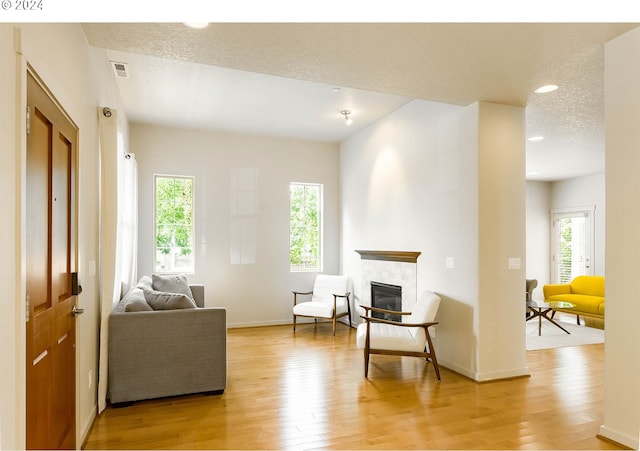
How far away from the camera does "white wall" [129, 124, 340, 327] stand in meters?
5.84

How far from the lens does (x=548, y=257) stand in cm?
916

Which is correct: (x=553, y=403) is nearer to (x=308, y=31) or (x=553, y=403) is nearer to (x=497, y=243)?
(x=497, y=243)

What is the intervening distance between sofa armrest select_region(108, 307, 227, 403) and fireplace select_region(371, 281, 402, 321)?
2.45 m

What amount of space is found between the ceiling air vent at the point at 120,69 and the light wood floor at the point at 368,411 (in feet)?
9.92

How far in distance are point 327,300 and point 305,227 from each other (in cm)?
132

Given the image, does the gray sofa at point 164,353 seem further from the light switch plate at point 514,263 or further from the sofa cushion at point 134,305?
the light switch plate at point 514,263

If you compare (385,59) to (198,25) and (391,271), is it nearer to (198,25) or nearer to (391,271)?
(198,25)

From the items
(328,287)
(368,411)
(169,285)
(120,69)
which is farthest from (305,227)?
(368,411)

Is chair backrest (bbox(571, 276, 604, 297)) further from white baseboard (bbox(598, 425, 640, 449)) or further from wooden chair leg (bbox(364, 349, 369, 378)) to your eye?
wooden chair leg (bbox(364, 349, 369, 378))

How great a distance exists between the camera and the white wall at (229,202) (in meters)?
5.84

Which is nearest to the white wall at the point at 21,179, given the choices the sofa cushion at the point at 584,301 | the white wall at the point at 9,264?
the white wall at the point at 9,264

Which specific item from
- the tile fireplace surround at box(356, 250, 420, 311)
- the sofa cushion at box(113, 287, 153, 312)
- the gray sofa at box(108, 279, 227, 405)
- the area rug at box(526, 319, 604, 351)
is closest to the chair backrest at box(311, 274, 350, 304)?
the tile fireplace surround at box(356, 250, 420, 311)

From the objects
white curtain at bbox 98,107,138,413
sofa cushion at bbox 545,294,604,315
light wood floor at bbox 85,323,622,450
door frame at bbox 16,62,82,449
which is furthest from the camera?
sofa cushion at bbox 545,294,604,315

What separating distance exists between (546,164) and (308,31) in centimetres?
640
